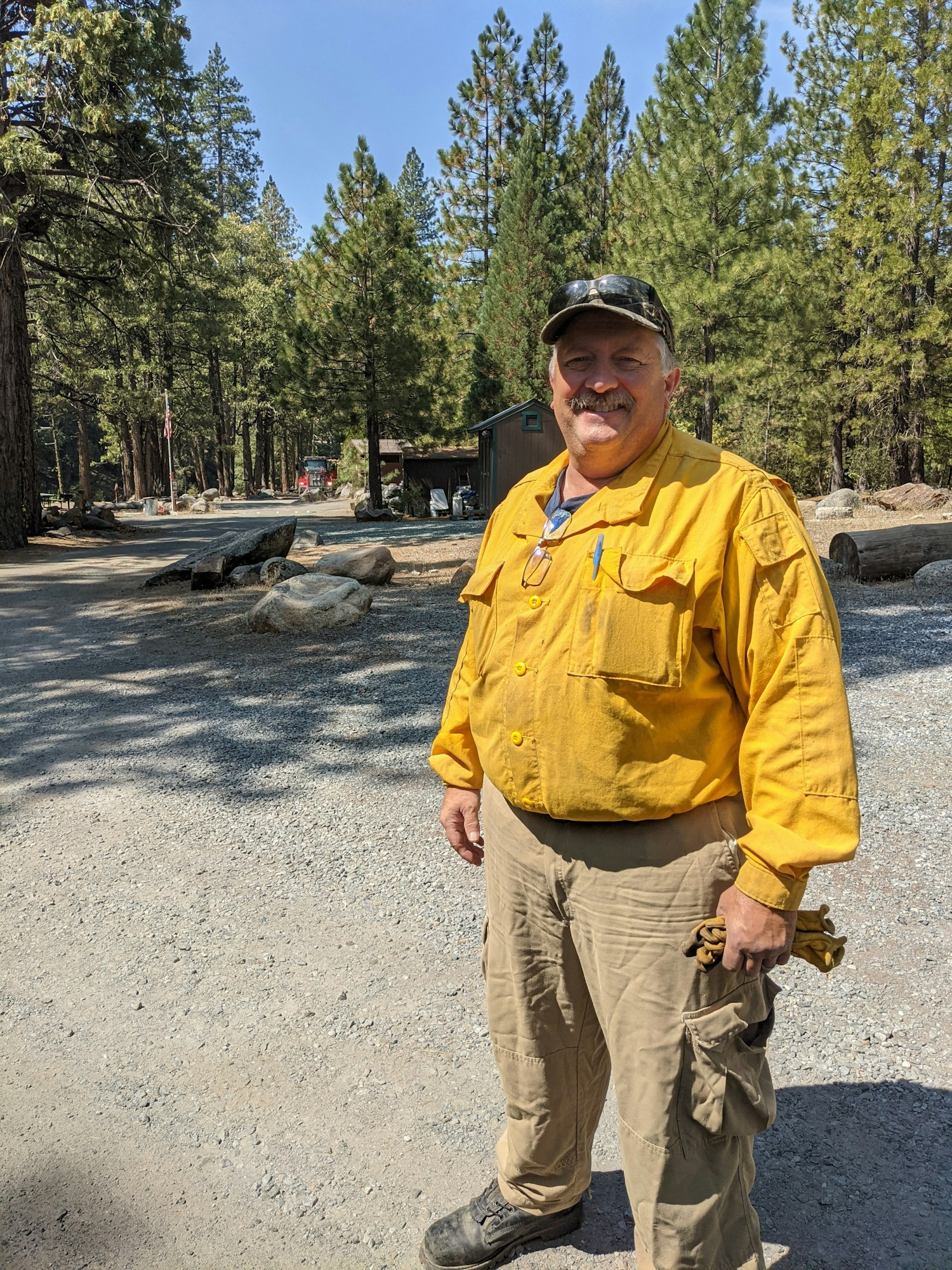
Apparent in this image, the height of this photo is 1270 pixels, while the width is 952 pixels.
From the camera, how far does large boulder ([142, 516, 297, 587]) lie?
1181 cm

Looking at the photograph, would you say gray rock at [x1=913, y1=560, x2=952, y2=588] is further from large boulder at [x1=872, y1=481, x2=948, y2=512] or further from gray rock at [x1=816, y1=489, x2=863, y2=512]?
large boulder at [x1=872, y1=481, x2=948, y2=512]

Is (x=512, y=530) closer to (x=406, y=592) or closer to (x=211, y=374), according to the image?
(x=406, y=592)

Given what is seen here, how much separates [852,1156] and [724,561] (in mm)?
1637

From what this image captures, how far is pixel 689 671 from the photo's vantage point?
157 cm

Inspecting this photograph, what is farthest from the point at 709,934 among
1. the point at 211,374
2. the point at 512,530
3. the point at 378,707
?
the point at 211,374

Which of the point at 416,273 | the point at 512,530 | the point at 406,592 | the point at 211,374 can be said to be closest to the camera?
the point at 512,530

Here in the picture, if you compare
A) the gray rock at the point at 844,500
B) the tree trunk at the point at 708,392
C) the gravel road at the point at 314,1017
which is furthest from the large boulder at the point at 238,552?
the tree trunk at the point at 708,392

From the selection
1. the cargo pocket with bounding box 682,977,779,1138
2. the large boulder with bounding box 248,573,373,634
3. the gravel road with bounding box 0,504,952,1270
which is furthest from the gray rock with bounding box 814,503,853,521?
the cargo pocket with bounding box 682,977,779,1138

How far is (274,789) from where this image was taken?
194 inches

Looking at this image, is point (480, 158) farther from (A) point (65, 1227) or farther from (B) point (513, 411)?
(A) point (65, 1227)

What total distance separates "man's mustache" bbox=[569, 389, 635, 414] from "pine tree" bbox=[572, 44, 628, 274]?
1319 inches

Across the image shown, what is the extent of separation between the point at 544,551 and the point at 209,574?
404 inches

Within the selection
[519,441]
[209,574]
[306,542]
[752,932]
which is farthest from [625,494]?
[519,441]

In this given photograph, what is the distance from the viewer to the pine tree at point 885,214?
2016 cm
